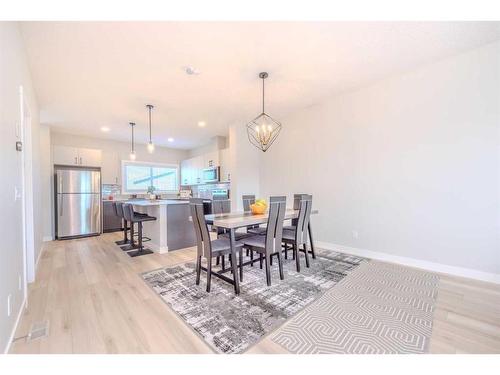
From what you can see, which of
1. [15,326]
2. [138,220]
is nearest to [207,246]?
[15,326]

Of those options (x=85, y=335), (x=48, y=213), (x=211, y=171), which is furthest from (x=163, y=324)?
(x=48, y=213)

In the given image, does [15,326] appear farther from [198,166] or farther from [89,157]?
[198,166]

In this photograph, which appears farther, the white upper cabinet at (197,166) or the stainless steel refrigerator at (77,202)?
the white upper cabinet at (197,166)

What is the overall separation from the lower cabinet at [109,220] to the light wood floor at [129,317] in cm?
273

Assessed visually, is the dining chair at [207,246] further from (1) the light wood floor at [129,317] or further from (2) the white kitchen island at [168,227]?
(2) the white kitchen island at [168,227]

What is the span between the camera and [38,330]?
67.8 inches

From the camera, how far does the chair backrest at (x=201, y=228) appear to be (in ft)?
7.66

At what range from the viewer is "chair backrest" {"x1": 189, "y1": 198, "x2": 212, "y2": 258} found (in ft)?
7.66

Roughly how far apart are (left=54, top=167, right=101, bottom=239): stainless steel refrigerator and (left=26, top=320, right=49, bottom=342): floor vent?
3969 millimetres

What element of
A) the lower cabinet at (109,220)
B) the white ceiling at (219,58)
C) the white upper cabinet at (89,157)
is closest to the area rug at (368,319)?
the white ceiling at (219,58)

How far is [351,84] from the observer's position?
329cm

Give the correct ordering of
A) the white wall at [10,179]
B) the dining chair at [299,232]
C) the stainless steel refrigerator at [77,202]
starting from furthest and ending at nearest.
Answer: the stainless steel refrigerator at [77,202] < the dining chair at [299,232] < the white wall at [10,179]

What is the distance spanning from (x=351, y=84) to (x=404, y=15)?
4.90 ft

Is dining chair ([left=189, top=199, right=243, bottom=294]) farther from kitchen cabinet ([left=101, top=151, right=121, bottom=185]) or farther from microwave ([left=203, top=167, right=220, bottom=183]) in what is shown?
kitchen cabinet ([left=101, top=151, right=121, bottom=185])
